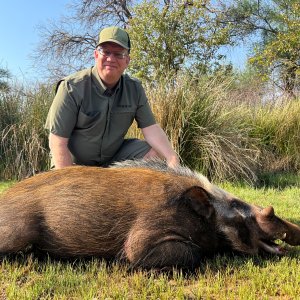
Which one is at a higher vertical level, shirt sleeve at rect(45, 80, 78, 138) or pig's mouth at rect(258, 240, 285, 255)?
shirt sleeve at rect(45, 80, 78, 138)

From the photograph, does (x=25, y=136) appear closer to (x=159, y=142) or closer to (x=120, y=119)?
(x=120, y=119)

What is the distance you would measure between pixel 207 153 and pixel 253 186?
95 centimetres

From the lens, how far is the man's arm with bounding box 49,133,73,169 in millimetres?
4133

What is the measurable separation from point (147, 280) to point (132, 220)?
45 centimetres

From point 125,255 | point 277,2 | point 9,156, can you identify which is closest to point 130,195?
point 125,255

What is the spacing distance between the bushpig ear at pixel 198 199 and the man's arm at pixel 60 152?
1457mm

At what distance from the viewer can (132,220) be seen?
3.07m

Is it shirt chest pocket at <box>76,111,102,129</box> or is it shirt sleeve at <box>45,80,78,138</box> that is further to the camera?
shirt chest pocket at <box>76,111,102,129</box>

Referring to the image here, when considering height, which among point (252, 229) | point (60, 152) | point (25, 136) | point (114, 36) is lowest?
point (252, 229)

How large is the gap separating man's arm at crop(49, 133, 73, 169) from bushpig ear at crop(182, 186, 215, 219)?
1457 mm

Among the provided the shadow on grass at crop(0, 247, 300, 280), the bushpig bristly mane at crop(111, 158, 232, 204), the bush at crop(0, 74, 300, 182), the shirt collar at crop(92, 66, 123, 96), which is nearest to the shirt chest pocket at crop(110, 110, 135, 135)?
the shirt collar at crop(92, 66, 123, 96)

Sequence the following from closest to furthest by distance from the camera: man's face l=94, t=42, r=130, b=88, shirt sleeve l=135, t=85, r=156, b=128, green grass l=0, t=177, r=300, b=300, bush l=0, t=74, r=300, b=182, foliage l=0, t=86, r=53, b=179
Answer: green grass l=0, t=177, r=300, b=300
man's face l=94, t=42, r=130, b=88
shirt sleeve l=135, t=85, r=156, b=128
bush l=0, t=74, r=300, b=182
foliage l=0, t=86, r=53, b=179

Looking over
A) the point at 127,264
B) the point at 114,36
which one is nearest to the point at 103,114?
the point at 114,36

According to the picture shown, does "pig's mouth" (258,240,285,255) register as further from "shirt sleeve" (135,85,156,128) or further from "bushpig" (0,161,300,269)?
"shirt sleeve" (135,85,156,128)
